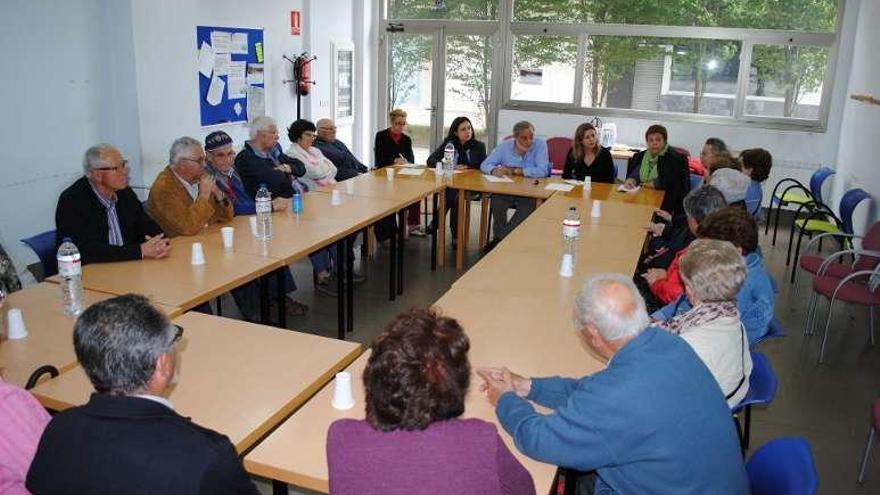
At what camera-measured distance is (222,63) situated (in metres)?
6.95

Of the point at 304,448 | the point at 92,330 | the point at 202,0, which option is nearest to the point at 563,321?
the point at 304,448

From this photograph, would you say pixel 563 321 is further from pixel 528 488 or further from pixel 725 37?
pixel 725 37

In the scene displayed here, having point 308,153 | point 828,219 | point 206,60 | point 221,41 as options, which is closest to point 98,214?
point 308,153

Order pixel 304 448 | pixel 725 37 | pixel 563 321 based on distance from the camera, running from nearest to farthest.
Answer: pixel 304 448, pixel 563 321, pixel 725 37

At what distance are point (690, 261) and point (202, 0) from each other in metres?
5.65

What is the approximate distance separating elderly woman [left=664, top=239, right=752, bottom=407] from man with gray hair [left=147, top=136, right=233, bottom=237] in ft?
9.08

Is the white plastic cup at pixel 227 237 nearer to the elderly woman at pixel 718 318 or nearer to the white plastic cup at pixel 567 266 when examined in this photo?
the white plastic cup at pixel 567 266

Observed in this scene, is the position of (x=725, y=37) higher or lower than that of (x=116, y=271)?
higher

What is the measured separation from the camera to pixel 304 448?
2.01 metres

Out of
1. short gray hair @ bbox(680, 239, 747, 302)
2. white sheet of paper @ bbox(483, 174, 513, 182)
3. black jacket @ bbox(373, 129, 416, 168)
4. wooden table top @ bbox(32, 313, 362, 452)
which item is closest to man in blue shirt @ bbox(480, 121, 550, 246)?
white sheet of paper @ bbox(483, 174, 513, 182)

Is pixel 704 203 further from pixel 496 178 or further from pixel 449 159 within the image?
pixel 449 159

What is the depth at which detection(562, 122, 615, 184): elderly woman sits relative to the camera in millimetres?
6500

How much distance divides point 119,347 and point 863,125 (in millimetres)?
7301

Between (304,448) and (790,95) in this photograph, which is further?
(790,95)
